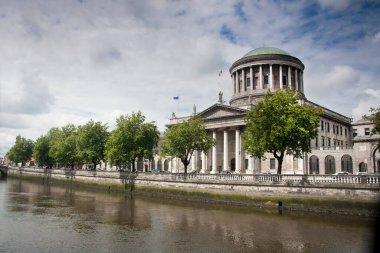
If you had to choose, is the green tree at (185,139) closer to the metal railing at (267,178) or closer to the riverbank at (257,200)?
the metal railing at (267,178)

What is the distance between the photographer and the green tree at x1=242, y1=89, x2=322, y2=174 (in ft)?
125

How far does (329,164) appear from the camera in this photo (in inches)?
2350

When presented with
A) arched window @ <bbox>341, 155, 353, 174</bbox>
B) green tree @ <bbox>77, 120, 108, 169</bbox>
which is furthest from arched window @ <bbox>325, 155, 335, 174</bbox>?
green tree @ <bbox>77, 120, 108, 169</bbox>

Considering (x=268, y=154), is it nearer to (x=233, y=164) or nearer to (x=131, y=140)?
(x=233, y=164)

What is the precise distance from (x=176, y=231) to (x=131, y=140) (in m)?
36.6

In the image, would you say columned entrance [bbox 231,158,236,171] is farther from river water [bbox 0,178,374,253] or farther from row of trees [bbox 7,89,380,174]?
river water [bbox 0,178,374,253]

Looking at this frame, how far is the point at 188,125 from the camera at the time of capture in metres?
52.1

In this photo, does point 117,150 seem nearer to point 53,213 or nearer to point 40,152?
point 53,213

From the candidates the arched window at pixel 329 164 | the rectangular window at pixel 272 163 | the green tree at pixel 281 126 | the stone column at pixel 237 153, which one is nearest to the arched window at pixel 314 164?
the arched window at pixel 329 164

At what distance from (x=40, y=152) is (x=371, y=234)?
90.6m

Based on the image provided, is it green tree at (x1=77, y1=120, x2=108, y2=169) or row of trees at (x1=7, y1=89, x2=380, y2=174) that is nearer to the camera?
row of trees at (x1=7, y1=89, x2=380, y2=174)

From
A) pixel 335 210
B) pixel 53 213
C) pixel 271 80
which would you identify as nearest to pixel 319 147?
pixel 271 80

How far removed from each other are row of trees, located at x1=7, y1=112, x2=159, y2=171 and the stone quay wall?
4.27 meters

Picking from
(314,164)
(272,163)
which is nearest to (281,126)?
(314,164)
